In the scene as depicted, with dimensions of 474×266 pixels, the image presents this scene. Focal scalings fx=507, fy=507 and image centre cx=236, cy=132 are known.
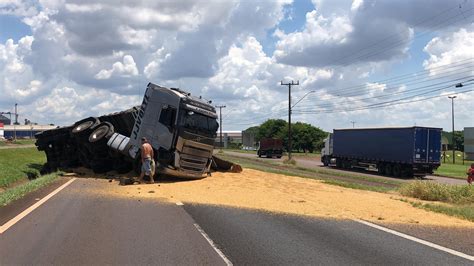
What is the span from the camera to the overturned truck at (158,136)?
763 inches

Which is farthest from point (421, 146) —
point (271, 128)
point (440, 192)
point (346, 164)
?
point (271, 128)

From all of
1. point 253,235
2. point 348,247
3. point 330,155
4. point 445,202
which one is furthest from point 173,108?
point 330,155

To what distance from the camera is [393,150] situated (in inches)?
1555

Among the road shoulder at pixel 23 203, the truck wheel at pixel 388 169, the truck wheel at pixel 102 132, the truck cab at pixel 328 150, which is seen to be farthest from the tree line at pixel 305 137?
the road shoulder at pixel 23 203

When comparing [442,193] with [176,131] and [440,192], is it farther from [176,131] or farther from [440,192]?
[176,131]

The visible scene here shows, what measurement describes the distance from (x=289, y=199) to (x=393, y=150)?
27532 mm

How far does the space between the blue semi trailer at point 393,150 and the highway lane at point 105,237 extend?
29.2 meters

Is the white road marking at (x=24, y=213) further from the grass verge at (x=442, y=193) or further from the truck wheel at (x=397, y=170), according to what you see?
the truck wheel at (x=397, y=170)

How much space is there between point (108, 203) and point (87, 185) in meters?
5.33

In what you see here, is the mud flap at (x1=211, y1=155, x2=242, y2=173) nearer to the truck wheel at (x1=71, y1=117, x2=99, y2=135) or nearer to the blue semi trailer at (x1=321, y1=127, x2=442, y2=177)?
the truck wheel at (x1=71, y1=117, x2=99, y2=135)

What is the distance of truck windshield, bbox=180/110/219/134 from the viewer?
19484mm

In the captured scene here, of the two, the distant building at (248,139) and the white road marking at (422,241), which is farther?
the distant building at (248,139)

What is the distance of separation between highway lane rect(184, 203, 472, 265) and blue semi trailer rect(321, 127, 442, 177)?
96.4 ft

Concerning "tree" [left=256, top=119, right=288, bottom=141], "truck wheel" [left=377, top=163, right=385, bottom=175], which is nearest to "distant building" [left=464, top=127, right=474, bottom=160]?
"tree" [left=256, top=119, right=288, bottom=141]
